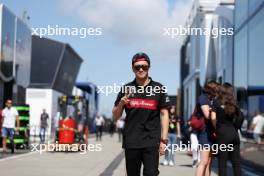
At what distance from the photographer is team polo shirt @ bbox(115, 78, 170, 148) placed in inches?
277

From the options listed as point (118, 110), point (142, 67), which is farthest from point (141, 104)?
point (142, 67)

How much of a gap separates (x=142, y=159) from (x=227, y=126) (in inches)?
93.1

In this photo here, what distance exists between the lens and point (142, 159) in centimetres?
712

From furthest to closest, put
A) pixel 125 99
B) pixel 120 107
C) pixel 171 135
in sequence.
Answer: pixel 171 135
pixel 120 107
pixel 125 99

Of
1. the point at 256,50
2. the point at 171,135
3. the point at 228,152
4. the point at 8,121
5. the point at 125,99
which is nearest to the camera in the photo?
the point at 125,99

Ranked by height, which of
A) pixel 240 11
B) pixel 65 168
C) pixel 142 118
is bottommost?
pixel 65 168

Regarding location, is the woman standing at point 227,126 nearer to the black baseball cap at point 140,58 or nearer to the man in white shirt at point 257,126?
the black baseball cap at point 140,58

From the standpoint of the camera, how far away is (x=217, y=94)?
934 centimetres

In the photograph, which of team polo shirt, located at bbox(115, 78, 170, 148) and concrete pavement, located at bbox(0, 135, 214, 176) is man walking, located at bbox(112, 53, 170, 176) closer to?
team polo shirt, located at bbox(115, 78, 170, 148)

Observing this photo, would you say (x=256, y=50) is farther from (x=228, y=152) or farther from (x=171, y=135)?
(x=228, y=152)

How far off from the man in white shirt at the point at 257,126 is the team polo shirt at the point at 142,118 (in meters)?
8.12

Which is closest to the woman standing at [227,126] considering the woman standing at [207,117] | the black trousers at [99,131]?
the woman standing at [207,117]

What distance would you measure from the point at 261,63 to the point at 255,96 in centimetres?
87

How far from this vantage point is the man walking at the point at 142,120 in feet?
23.1
